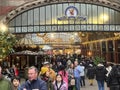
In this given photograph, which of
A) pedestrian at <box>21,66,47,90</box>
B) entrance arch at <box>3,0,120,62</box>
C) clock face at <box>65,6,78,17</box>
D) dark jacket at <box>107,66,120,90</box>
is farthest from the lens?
→ clock face at <box>65,6,78,17</box>

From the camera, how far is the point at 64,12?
1273 inches

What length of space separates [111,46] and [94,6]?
36.0 feet

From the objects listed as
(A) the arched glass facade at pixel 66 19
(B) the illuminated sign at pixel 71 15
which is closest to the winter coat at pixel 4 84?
(A) the arched glass facade at pixel 66 19

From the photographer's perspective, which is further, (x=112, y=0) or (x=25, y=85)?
(x=112, y=0)

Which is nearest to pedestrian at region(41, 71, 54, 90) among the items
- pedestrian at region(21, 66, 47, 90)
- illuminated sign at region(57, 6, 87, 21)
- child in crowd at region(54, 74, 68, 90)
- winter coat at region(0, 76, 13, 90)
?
child in crowd at region(54, 74, 68, 90)

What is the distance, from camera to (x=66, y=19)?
32.4m

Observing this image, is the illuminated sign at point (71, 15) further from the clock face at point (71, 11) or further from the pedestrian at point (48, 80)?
the pedestrian at point (48, 80)

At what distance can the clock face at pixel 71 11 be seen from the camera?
105ft

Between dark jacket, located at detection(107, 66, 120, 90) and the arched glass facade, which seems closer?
dark jacket, located at detection(107, 66, 120, 90)

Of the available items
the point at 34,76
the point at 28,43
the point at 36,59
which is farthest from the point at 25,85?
the point at 28,43

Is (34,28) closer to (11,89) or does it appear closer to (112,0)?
(112,0)

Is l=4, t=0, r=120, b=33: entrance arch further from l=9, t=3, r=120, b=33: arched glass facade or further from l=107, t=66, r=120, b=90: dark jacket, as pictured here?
l=107, t=66, r=120, b=90: dark jacket

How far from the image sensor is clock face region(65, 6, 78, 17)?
32.1 meters

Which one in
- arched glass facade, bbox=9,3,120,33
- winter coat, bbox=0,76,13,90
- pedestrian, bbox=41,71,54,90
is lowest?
pedestrian, bbox=41,71,54,90
